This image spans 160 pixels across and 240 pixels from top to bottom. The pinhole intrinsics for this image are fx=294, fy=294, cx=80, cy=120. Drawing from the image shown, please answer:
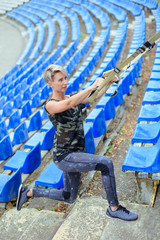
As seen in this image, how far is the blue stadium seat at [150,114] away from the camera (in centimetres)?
285

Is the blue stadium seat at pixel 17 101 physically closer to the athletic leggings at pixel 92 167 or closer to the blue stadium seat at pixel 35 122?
the blue stadium seat at pixel 35 122

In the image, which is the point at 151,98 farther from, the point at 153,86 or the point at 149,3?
the point at 149,3

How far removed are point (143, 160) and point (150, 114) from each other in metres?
0.95

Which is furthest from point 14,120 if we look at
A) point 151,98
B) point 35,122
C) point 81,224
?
point 81,224

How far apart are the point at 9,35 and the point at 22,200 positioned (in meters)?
11.8

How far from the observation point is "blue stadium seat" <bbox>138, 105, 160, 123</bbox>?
2.85 metres

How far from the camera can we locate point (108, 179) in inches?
74.7

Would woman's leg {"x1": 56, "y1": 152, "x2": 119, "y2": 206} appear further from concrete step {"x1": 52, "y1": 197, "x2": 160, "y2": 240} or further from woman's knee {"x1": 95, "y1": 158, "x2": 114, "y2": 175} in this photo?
concrete step {"x1": 52, "y1": 197, "x2": 160, "y2": 240}

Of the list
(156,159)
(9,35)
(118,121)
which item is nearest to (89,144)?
(156,159)

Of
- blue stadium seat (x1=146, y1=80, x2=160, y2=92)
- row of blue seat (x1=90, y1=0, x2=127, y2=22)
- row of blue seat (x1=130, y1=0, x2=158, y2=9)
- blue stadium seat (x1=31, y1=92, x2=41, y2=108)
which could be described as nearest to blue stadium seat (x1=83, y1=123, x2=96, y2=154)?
blue stadium seat (x1=146, y1=80, x2=160, y2=92)

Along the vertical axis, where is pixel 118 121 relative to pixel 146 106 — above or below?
below

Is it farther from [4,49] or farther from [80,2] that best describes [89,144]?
[80,2]

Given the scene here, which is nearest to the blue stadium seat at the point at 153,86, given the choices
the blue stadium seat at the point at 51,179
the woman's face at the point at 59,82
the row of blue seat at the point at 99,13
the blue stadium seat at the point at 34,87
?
the blue stadium seat at the point at 51,179

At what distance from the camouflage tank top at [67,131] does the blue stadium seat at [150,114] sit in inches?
41.8
